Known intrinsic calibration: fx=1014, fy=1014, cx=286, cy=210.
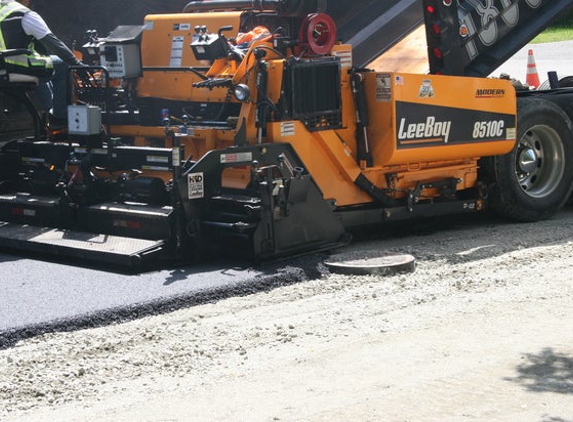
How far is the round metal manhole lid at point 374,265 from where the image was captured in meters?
7.06

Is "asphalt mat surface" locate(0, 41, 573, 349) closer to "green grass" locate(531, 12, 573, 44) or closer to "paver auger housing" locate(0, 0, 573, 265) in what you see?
"paver auger housing" locate(0, 0, 573, 265)

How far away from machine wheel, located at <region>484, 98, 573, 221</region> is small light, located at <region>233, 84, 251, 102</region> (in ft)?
8.40

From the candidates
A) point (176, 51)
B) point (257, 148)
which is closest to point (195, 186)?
point (257, 148)

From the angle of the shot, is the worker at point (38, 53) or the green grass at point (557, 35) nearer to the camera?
the worker at point (38, 53)

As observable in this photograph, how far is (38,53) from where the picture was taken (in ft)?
30.3

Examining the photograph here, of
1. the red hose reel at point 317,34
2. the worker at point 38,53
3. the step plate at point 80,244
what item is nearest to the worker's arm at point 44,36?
the worker at point 38,53

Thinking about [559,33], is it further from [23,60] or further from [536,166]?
[23,60]

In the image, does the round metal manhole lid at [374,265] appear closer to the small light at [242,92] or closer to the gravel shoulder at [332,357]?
the gravel shoulder at [332,357]

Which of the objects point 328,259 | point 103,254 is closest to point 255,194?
point 328,259

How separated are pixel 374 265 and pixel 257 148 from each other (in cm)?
119

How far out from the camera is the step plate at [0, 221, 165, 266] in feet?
23.2

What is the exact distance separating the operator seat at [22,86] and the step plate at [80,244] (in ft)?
4.19

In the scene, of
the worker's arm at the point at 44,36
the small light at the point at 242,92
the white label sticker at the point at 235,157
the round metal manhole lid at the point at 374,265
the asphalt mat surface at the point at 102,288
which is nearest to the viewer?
the asphalt mat surface at the point at 102,288

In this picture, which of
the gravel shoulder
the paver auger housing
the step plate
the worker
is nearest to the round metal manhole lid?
the gravel shoulder
